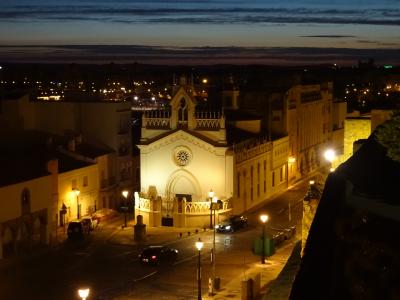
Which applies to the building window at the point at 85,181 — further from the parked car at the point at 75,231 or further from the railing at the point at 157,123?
the parked car at the point at 75,231

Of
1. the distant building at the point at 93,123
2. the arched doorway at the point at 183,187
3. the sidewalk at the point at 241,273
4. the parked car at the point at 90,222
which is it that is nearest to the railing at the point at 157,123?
the arched doorway at the point at 183,187

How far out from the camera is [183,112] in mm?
58125

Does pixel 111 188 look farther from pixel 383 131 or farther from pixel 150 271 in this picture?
pixel 383 131

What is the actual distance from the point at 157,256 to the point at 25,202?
893 centimetres

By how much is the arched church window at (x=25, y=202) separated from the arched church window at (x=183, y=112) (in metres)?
14.3

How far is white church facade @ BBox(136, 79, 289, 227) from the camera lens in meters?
57.1

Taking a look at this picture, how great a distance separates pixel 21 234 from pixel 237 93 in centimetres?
2956

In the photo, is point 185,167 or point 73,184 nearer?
point 73,184

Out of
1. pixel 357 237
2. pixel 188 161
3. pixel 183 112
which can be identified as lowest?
pixel 188 161

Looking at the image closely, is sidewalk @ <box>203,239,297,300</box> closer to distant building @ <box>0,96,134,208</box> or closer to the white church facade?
the white church facade

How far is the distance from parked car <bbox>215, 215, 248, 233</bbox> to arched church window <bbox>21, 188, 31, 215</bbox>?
1176 centimetres

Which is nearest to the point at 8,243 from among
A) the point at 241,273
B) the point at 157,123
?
the point at 241,273

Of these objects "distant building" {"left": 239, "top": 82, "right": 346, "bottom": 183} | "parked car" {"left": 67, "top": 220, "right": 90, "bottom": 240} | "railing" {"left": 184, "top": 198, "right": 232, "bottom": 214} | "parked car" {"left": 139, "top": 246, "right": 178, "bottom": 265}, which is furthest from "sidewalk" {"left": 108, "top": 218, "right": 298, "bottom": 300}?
"distant building" {"left": 239, "top": 82, "right": 346, "bottom": 183}

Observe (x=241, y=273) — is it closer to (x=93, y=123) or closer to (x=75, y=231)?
(x=75, y=231)
